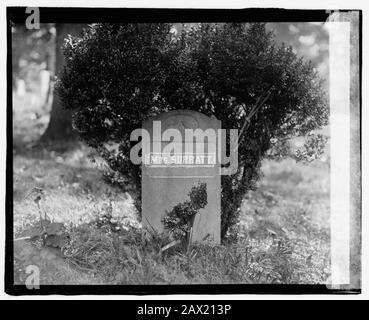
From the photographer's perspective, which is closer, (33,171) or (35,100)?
(33,171)

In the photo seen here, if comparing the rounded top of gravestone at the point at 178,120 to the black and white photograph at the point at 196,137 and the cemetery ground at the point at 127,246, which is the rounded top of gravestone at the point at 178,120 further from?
the cemetery ground at the point at 127,246

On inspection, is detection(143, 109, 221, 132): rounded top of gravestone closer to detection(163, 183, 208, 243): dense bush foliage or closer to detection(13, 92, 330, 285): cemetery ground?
detection(163, 183, 208, 243): dense bush foliage

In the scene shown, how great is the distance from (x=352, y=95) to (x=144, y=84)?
1931 mm

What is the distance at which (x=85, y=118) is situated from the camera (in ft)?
16.1

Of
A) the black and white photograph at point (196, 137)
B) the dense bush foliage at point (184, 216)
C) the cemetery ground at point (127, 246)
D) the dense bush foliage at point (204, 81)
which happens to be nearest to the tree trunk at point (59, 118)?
the cemetery ground at point (127, 246)

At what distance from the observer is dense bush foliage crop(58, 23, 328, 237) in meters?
4.62

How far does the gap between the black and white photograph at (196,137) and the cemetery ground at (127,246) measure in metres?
0.01

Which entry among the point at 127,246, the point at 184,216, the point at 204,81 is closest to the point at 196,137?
the point at 204,81

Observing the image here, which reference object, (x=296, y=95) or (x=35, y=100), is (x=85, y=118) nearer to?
(x=35, y=100)

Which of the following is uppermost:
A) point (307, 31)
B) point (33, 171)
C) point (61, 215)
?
point (307, 31)

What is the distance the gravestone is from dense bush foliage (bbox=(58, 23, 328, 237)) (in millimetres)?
100
